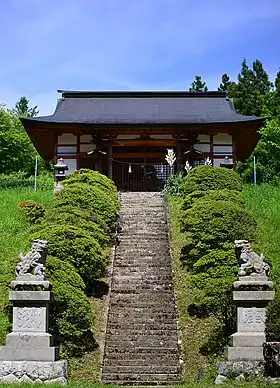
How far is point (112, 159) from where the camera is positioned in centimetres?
2847

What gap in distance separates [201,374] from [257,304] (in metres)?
1.64

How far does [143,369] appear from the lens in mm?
12734

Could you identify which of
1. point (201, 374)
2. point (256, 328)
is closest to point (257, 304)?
point (256, 328)

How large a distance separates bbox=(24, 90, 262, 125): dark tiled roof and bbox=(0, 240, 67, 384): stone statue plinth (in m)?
16.3

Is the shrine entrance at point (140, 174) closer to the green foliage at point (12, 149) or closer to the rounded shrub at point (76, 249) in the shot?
the green foliage at point (12, 149)

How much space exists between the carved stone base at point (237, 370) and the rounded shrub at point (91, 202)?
295 inches

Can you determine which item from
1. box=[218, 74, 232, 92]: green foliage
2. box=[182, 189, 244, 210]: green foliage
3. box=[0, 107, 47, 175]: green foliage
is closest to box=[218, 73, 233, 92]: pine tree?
box=[218, 74, 232, 92]: green foliage

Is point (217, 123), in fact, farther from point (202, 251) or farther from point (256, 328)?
point (256, 328)

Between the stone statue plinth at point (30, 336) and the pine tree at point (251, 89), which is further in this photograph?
the pine tree at point (251, 89)

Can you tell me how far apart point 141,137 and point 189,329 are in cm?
1570

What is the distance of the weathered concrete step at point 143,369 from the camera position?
1267 centimetres

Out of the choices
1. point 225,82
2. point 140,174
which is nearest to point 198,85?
point 225,82

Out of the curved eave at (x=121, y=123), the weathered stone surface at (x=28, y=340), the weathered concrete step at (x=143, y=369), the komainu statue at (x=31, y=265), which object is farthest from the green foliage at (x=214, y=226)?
the curved eave at (x=121, y=123)

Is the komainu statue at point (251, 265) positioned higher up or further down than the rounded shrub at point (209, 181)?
further down
